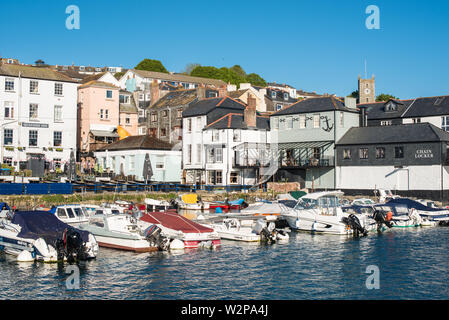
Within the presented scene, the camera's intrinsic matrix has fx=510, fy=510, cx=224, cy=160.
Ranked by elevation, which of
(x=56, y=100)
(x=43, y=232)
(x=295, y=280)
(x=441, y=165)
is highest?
(x=56, y=100)

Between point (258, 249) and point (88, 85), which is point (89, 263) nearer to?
point (258, 249)

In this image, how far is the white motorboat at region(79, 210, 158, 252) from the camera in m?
30.1

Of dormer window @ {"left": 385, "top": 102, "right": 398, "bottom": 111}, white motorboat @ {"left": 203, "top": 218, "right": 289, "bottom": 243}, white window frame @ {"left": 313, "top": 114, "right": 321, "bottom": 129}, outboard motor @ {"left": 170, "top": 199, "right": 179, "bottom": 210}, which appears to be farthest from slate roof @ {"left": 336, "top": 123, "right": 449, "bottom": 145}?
white motorboat @ {"left": 203, "top": 218, "right": 289, "bottom": 243}

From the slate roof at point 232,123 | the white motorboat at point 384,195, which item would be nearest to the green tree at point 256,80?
the slate roof at point 232,123

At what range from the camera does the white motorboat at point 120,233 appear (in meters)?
30.1

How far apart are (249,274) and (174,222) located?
8923 mm

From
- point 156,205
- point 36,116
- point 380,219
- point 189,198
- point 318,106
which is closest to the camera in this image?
point 380,219

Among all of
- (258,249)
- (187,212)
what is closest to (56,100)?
(187,212)

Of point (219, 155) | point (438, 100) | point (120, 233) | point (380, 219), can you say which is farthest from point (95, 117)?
point (120, 233)

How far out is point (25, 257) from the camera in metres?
26.8

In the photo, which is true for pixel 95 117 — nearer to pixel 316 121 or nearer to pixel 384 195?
pixel 316 121

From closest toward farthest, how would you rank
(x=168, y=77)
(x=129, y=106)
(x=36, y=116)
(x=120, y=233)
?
(x=120, y=233) → (x=36, y=116) → (x=129, y=106) → (x=168, y=77)

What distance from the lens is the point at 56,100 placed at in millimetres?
71312
